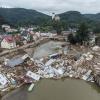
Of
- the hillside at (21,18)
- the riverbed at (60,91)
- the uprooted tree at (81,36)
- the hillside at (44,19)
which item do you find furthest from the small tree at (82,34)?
the hillside at (21,18)

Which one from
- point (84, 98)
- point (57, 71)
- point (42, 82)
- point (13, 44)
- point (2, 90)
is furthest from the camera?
point (13, 44)

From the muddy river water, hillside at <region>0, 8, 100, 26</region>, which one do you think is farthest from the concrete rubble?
hillside at <region>0, 8, 100, 26</region>

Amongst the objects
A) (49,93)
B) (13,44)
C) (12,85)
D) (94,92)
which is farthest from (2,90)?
(13,44)

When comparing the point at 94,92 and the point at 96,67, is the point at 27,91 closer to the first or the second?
the point at 94,92

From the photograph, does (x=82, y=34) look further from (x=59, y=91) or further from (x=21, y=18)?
(x=21, y=18)

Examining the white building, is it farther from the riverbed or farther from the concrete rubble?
the riverbed

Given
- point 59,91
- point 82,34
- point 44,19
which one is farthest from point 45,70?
point 44,19
